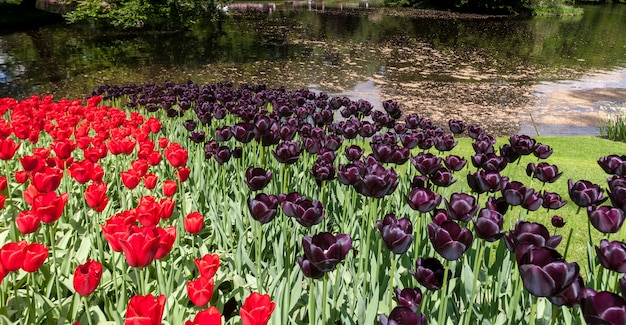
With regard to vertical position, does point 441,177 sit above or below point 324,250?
below

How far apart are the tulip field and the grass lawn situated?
0.26ft

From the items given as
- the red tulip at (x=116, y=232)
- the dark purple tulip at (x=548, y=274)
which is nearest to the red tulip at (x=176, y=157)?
the red tulip at (x=116, y=232)

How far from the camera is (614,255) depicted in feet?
6.26

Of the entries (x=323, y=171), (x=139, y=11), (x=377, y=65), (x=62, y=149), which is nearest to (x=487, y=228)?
(x=323, y=171)

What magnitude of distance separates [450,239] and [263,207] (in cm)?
→ 90

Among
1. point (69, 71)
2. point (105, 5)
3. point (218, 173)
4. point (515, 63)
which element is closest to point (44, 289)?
point (218, 173)

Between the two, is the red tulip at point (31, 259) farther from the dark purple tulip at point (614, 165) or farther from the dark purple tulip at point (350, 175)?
the dark purple tulip at point (614, 165)

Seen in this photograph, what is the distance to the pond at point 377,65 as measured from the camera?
487 inches

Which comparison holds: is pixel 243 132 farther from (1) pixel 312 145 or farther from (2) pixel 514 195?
(2) pixel 514 195

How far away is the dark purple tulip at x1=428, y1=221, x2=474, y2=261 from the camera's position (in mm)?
1887

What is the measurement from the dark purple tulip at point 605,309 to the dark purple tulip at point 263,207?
138 centimetres

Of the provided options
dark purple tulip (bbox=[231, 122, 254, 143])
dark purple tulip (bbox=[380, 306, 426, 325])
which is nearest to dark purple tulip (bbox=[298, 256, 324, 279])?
dark purple tulip (bbox=[380, 306, 426, 325])

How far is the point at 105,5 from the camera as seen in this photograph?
23.5 meters

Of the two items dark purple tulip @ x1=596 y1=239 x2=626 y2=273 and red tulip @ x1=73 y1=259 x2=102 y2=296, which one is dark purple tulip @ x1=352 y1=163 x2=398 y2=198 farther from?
red tulip @ x1=73 y1=259 x2=102 y2=296
